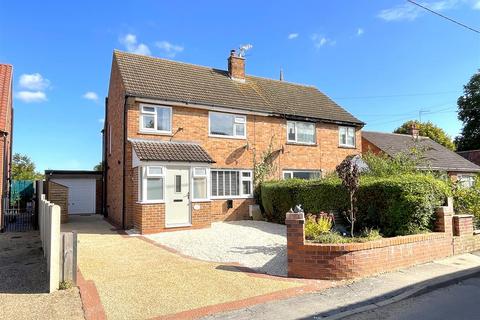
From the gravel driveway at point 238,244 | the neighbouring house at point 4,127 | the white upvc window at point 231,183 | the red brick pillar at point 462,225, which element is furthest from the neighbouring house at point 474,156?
the neighbouring house at point 4,127

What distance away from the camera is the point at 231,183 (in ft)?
53.8

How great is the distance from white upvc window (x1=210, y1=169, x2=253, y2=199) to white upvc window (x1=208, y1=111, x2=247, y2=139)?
1.65 meters

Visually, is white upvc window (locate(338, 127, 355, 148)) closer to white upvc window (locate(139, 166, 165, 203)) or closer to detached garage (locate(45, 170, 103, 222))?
white upvc window (locate(139, 166, 165, 203))

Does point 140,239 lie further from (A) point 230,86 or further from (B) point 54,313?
(A) point 230,86

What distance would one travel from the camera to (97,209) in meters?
22.3

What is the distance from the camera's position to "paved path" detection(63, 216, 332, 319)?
5.32 m

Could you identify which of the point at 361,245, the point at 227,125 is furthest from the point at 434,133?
the point at 361,245

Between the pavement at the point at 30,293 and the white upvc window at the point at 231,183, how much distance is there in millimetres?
7737

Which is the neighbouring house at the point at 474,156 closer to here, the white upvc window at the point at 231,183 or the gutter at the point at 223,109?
the gutter at the point at 223,109

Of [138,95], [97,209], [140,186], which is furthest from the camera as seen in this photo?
[97,209]

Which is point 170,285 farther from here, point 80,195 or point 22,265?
point 80,195

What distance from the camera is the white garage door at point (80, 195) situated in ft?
71.5

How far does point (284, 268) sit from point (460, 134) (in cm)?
4791

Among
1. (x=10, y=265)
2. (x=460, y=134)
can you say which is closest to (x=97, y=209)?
(x=10, y=265)
